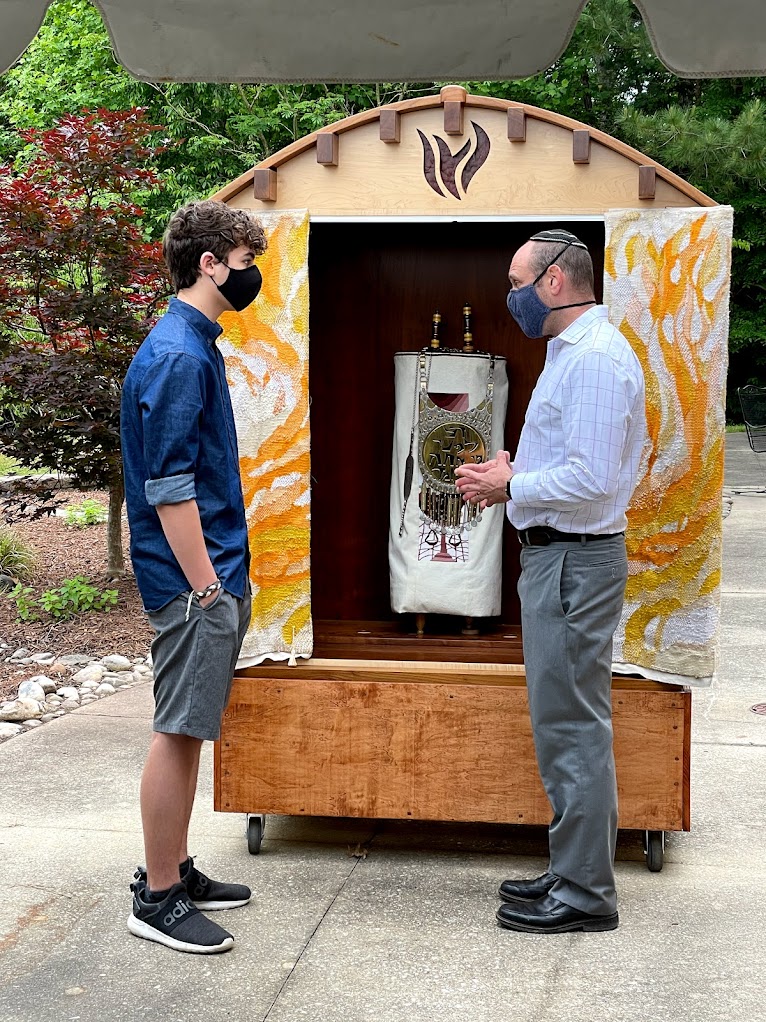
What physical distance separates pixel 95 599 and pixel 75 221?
2.28 meters

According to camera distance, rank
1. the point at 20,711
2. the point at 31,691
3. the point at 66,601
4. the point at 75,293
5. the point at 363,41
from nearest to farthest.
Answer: the point at 363,41, the point at 20,711, the point at 31,691, the point at 75,293, the point at 66,601

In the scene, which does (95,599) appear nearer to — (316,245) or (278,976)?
(316,245)

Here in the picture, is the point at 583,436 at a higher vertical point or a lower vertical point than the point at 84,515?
higher

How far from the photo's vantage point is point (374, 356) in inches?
189

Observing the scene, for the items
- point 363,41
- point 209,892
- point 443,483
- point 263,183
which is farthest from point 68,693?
point 363,41

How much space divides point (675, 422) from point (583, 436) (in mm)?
566

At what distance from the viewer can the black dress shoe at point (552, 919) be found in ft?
10.8

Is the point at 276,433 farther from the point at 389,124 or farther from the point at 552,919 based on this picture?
the point at 552,919

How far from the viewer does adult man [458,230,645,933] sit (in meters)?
3.25

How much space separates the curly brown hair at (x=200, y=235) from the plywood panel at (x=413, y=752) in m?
1.30

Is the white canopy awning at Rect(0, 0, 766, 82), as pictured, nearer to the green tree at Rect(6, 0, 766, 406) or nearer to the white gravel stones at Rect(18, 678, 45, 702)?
the white gravel stones at Rect(18, 678, 45, 702)

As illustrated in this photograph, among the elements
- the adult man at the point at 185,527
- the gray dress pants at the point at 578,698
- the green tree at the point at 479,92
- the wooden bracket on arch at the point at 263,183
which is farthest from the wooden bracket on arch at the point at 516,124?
the green tree at the point at 479,92

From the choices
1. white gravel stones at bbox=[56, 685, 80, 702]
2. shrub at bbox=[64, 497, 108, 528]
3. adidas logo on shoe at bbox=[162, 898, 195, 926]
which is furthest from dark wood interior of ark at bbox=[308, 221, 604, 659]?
shrub at bbox=[64, 497, 108, 528]

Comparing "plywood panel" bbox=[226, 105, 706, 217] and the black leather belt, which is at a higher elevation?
A: "plywood panel" bbox=[226, 105, 706, 217]
